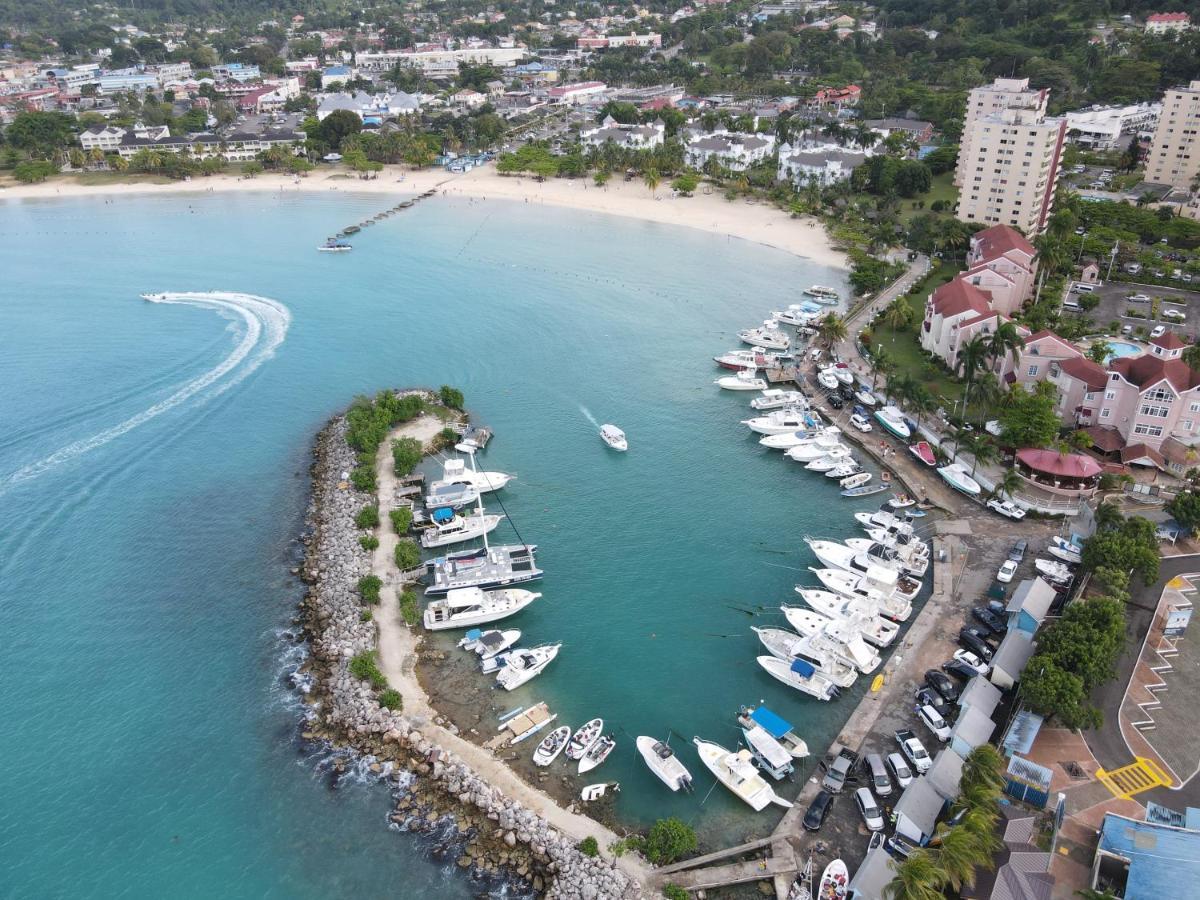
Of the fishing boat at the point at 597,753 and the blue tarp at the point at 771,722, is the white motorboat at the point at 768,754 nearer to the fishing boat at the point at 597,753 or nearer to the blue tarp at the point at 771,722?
the blue tarp at the point at 771,722

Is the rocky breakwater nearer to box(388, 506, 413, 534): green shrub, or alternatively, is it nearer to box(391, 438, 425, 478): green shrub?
box(388, 506, 413, 534): green shrub

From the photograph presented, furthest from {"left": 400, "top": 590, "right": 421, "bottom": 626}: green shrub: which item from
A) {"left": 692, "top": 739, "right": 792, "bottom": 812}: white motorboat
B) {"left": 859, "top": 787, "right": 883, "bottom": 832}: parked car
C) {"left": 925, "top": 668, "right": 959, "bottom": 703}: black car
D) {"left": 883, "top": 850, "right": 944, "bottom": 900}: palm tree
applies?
{"left": 925, "top": 668, "right": 959, "bottom": 703}: black car

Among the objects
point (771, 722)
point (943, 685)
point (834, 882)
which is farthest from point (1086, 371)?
point (834, 882)

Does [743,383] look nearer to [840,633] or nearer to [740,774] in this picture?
[840,633]

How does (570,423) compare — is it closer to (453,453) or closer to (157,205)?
(453,453)

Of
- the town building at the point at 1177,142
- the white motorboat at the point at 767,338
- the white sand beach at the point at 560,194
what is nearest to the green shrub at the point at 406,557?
the white motorboat at the point at 767,338
